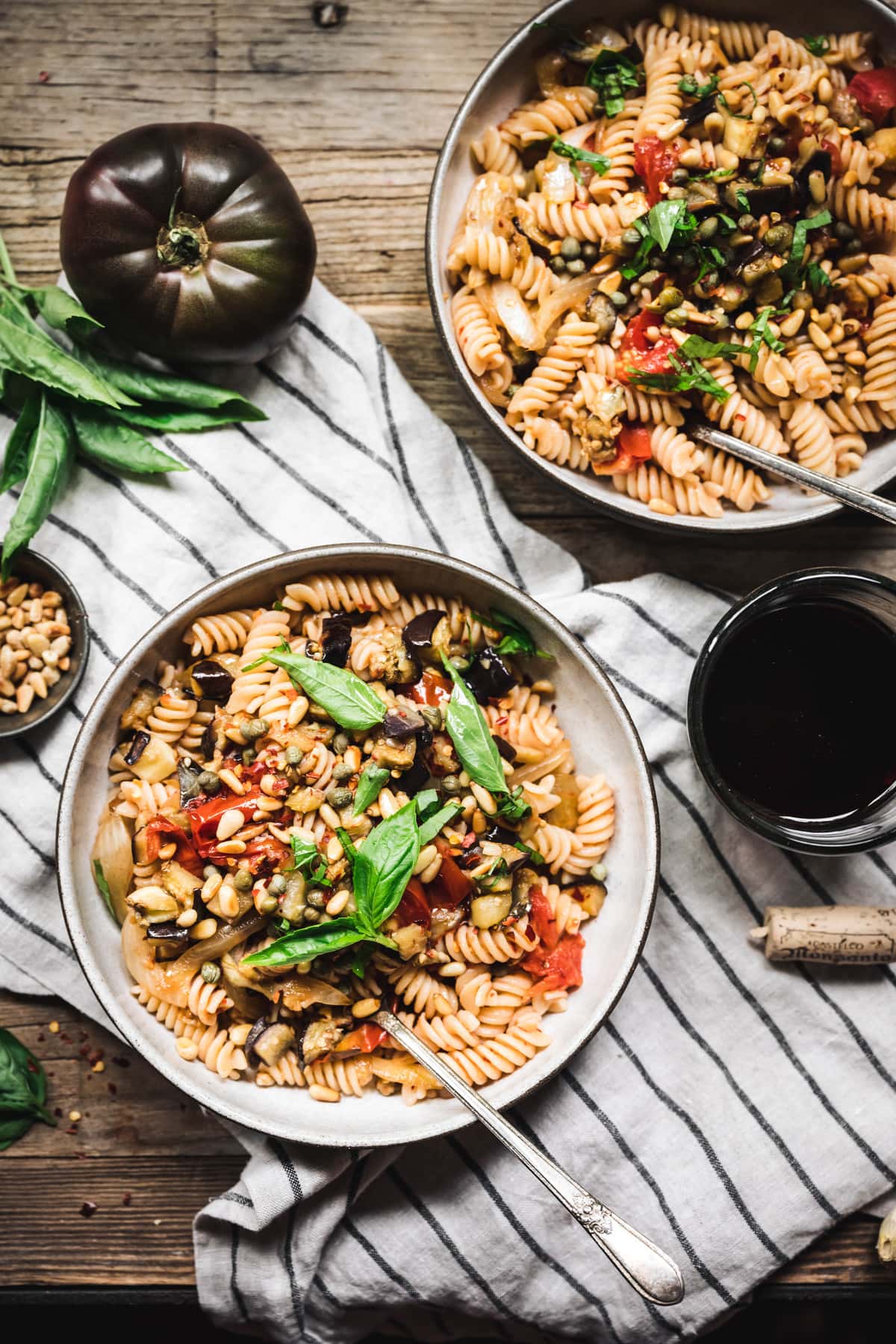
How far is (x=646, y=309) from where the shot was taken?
3174mm

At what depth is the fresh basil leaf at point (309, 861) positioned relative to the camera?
111 inches

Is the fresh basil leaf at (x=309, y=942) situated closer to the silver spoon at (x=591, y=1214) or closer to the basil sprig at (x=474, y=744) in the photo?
the silver spoon at (x=591, y=1214)

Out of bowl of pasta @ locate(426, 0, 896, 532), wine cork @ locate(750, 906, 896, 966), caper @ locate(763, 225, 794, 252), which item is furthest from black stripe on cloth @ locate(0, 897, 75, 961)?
caper @ locate(763, 225, 794, 252)

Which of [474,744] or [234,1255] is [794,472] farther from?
[234,1255]

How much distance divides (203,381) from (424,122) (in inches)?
47.9

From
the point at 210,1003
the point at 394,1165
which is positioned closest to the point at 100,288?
the point at 210,1003

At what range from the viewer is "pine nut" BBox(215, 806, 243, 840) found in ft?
9.50

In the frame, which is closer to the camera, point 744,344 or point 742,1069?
point 744,344

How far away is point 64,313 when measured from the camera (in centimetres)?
326

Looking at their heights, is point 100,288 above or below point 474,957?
above

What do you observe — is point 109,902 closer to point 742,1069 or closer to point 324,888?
point 324,888

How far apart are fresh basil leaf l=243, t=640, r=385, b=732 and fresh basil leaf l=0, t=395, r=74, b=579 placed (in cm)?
91

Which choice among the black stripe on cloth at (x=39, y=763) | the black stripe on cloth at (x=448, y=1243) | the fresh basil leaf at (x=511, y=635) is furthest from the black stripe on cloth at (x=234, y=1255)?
the fresh basil leaf at (x=511, y=635)

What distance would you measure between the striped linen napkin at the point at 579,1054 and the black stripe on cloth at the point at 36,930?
10 mm
